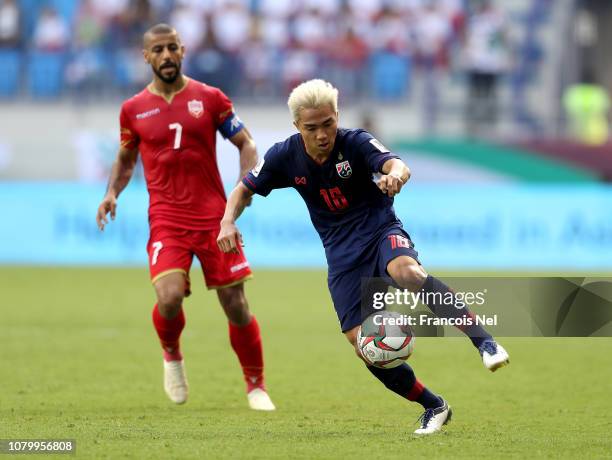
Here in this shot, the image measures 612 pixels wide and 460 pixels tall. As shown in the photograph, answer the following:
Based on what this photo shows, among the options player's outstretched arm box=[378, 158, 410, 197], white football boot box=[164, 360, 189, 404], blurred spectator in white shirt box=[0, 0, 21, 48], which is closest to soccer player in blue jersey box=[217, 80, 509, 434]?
player's outstretched arm box=[378, 158, 410, 197]

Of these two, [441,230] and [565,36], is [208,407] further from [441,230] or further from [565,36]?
[565,36]

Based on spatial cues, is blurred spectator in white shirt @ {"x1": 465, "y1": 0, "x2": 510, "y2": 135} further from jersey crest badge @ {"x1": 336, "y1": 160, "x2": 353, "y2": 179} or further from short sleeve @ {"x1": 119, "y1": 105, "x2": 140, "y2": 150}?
jersey crest badge @ {"x1": 336, "y1": 160, "x2": 353, "y2": 179}

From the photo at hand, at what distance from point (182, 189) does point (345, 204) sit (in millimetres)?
1806

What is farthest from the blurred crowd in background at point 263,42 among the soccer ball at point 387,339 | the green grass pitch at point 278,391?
the soccer ball at point 387,339

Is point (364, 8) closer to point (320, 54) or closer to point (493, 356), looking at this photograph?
point (320, 54)

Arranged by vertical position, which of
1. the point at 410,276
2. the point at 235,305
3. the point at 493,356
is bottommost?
the point at 235,305

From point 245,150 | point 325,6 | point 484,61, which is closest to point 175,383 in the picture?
point 245,150

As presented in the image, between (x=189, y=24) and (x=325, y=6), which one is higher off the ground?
(x=325, y=6)

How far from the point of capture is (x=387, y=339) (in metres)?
6.54

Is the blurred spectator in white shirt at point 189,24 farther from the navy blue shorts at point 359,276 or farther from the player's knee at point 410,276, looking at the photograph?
the player's knee at point 410,276

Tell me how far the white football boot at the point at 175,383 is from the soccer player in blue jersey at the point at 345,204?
174 cm

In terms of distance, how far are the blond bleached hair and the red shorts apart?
193 centimetres

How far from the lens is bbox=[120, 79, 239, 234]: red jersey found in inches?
328

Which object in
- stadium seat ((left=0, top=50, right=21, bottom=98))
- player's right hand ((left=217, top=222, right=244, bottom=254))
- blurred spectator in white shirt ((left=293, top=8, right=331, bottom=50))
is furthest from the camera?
stadium seat ((left=0, top=50, right=21, bottom=98))
